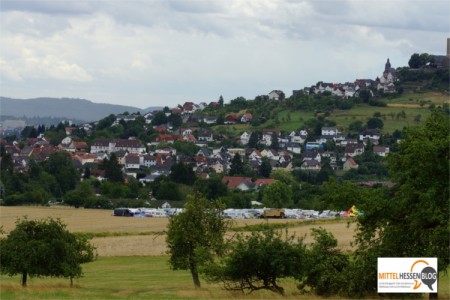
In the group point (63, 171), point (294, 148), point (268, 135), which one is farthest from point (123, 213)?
point (294, 148)

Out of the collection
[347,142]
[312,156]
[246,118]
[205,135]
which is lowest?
[312,156]

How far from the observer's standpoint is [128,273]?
1688 inches

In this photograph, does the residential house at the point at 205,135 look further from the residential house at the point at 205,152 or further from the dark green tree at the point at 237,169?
the dark green tree at the point at 237,169

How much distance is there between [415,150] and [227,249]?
805cm

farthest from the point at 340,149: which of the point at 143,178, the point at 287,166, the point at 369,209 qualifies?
the point at 369,209

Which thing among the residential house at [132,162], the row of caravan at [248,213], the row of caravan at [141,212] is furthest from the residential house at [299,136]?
the row of caravan at [141,212]

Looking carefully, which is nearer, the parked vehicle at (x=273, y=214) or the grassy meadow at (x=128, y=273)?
the grassy meadow at (x=128, y=273)

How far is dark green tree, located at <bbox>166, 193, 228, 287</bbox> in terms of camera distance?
1366 inches

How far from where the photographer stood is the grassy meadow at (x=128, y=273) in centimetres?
2940

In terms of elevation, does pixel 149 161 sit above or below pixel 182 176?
below

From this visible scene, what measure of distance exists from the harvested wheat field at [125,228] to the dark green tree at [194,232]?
4897mm

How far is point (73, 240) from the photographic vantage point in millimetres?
36438

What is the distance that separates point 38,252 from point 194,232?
5.13 meters

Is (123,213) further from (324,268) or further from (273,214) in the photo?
(324,268)
